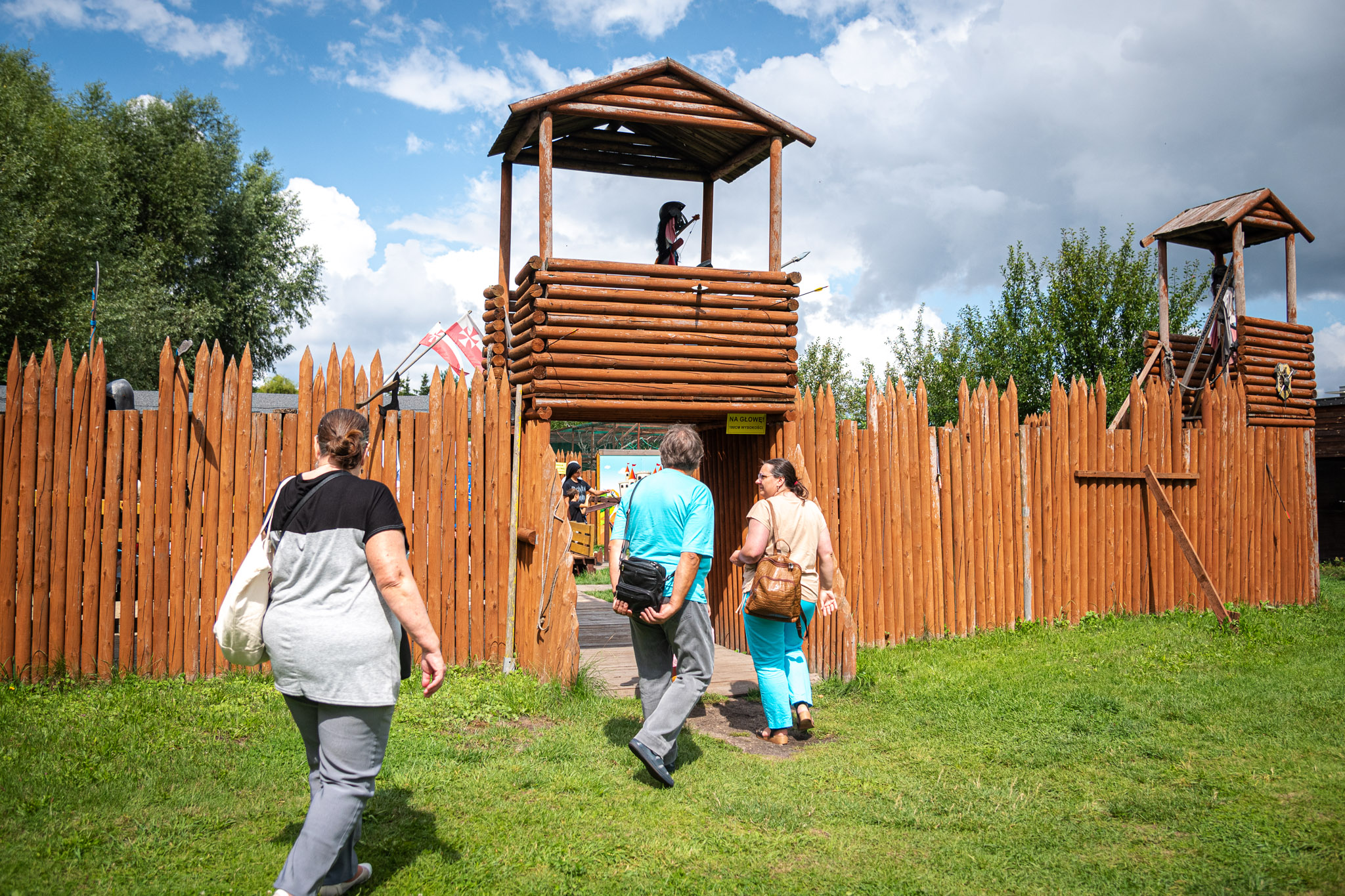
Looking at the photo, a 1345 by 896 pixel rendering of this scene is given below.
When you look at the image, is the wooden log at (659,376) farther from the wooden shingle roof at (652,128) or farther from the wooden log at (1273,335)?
the wooden log at (1273,335)

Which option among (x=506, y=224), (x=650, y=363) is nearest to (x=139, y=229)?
(x=506, y=224)

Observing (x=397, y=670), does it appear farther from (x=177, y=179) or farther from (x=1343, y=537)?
(x=177, y=179)

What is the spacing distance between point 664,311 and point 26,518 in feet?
16.3

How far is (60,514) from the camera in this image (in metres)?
6.35

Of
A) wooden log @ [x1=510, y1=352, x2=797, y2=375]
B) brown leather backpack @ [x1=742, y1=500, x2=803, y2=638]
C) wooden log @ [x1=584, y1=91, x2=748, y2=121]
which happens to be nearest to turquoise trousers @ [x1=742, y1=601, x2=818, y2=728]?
brown leather backpack @ [x1=742, y1=500, x2=803, y2=638]

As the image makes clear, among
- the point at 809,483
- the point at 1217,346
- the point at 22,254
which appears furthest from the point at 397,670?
the point at 22,254

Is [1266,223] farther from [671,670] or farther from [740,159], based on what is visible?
[671,670]

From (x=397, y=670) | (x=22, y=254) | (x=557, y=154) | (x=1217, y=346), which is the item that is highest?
(x=22, y=254)

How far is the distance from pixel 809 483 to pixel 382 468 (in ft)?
12.2

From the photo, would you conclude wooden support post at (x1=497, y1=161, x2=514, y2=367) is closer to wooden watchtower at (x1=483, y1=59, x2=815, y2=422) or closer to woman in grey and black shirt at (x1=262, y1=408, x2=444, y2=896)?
wooden watchtower at (x1=483, y1=59, x2=815, y2=422)

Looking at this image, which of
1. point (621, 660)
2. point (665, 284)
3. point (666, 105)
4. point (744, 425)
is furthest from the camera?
point (621, 660)

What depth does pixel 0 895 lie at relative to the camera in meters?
3.34

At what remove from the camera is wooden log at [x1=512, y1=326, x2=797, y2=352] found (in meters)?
7.47

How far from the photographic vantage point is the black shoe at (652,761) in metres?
4.75
